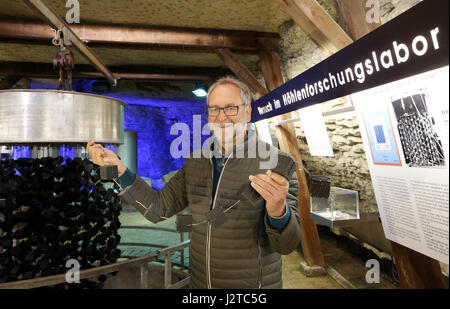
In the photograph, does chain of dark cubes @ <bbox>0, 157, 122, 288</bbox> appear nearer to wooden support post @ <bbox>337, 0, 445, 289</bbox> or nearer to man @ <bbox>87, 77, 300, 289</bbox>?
man @ <bbox>87, 77, 300, 289</bbox>

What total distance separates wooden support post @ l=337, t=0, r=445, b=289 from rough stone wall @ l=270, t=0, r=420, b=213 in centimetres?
83

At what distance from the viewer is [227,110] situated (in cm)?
115

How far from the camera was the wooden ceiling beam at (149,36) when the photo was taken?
3289 mm

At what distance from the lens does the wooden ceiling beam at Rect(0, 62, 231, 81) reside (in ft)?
16.3

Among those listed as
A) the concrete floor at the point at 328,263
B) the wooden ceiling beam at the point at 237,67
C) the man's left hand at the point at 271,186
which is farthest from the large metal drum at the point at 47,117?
the wooden ceiling beam at the point at 237,67

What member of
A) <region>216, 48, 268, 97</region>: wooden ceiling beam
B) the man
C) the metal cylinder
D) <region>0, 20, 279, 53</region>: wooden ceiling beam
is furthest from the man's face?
the metal cylinder

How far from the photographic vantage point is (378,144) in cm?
147

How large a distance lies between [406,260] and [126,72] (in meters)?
5.53

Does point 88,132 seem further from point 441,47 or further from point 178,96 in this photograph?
point 178,96

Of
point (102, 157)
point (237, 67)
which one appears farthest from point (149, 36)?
point (102, 157)

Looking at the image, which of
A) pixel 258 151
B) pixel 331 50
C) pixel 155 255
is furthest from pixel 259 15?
pixel 155 255

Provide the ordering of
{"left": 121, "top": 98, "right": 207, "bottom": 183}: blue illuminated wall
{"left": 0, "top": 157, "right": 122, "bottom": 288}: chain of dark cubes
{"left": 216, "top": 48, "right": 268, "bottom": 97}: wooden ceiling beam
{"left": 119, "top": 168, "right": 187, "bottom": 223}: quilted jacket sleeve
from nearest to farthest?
{"left": 119, "top": 168, "right": 187, "bottom": 223}: quilted jacket sleeve
{"left": 0, "top": 157, "right": 122, "bottom": 288}: chain of dark cubes
{"left": 216, "top": 48, "right": 268, "bottom": 97}: wooden ceiling beam
{"left": 121, "top": 98, "right": 207, "bottom": 183}: blue illuminated wall

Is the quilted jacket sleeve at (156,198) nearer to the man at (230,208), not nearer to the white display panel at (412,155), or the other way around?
the man at (230,208)

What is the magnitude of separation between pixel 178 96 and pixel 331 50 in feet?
21.8
